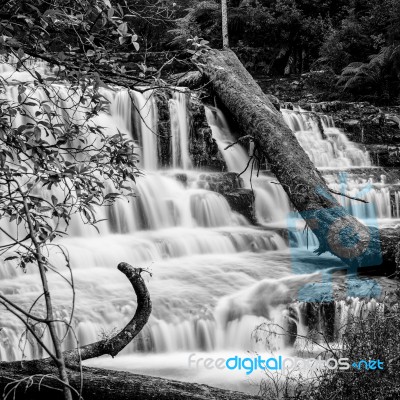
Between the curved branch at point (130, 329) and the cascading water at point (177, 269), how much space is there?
345mm

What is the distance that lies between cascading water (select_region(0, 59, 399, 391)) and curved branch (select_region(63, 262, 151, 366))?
1.13ft

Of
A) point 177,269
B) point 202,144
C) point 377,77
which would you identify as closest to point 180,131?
point 202,144

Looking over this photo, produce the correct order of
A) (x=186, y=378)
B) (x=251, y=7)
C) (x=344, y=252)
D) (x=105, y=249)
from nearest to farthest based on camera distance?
(x=186, y=378) → (x=344, y=252) → (x=105, y=249) → (x=251, y=7)

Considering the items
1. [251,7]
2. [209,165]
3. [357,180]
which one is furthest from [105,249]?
[251,7]

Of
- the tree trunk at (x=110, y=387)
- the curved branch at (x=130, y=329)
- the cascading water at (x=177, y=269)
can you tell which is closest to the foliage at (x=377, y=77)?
the cascading water at (x=177, y=269)

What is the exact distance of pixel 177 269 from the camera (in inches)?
312

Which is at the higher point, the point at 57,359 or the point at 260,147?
the point at 260,147

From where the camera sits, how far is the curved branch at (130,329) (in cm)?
302

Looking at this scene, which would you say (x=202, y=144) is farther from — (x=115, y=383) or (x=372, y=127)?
(x=115, y=383)

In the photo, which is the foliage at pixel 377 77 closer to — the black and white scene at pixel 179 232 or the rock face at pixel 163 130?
the black and white scene at pixel 179 232

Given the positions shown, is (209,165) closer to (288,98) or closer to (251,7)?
(288,98)

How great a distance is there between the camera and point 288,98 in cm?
1886

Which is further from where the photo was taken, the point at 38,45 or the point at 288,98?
the point at 288,98

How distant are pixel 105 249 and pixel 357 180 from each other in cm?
623
